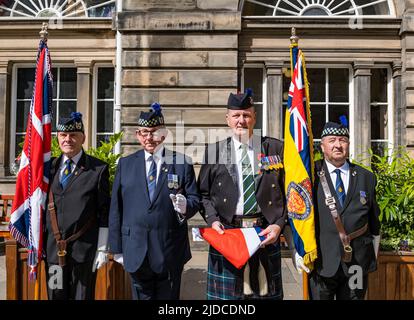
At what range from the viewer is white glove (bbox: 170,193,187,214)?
3.16 m

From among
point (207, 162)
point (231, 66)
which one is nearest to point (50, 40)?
point (231, 66)

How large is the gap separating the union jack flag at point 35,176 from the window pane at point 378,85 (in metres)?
7.57

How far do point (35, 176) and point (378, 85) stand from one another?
812cm

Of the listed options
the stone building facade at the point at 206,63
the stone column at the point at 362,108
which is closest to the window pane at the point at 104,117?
the stone building facade at the point at 206,63

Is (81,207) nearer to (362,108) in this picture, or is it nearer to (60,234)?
(60,234)

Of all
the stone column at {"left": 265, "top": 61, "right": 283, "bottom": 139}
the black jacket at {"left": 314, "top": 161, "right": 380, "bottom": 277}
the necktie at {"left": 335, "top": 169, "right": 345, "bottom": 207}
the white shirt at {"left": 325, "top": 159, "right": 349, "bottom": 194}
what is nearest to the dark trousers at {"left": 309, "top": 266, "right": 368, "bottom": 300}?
the black jacket at {"left": 314, "top": 161, "right": 380, "bottom": 277}

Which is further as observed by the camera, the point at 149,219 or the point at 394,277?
the point at 394,277

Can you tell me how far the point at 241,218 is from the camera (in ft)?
10.5

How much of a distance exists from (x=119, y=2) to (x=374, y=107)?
6.38m

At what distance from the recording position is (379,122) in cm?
905

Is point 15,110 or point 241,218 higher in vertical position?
point 15,110

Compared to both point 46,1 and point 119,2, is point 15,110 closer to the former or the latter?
point 46,1

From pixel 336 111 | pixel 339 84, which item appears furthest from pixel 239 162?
pixel 339 84

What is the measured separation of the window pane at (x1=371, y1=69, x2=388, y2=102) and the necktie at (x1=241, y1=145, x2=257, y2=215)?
6.92m
